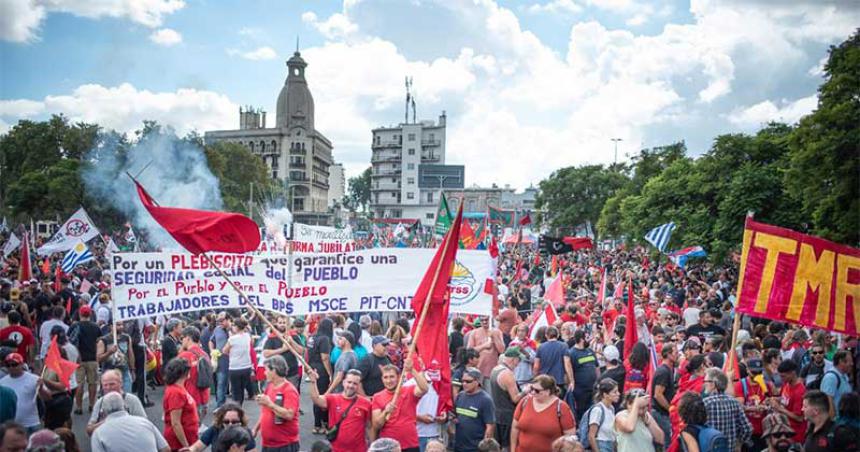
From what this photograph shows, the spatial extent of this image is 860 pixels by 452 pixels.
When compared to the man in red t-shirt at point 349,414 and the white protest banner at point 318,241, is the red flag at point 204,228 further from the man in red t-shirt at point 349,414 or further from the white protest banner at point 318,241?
the white protest banner at point 318,241

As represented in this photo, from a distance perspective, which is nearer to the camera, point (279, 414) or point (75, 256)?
point (279, 414)

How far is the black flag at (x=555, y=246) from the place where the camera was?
22984mm

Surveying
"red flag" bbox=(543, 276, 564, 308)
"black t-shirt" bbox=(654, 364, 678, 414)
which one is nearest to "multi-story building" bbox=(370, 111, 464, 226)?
"red flag" bbox=(543, 276, 564, 308)

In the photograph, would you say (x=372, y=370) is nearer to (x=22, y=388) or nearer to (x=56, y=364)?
(x=56, y=364)

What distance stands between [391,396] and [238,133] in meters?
116

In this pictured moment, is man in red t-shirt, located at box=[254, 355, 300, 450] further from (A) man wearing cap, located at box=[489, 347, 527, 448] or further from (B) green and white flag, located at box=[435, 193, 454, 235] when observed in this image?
(B) green and white flag, located at box=[435, 193, 454, 235]

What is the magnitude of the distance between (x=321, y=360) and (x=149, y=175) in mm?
41900

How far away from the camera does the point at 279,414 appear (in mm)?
6117

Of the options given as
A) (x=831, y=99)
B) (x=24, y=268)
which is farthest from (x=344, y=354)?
(x=831, y=99)

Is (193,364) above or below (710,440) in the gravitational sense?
below

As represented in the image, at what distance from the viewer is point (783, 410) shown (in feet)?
21.8

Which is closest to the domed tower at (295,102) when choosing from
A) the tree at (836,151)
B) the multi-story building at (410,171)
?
the multi-story building at (410,171)

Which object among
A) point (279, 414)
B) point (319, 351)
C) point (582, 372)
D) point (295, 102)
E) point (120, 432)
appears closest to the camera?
point (120, 432)

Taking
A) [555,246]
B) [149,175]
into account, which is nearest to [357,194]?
[149,175]
